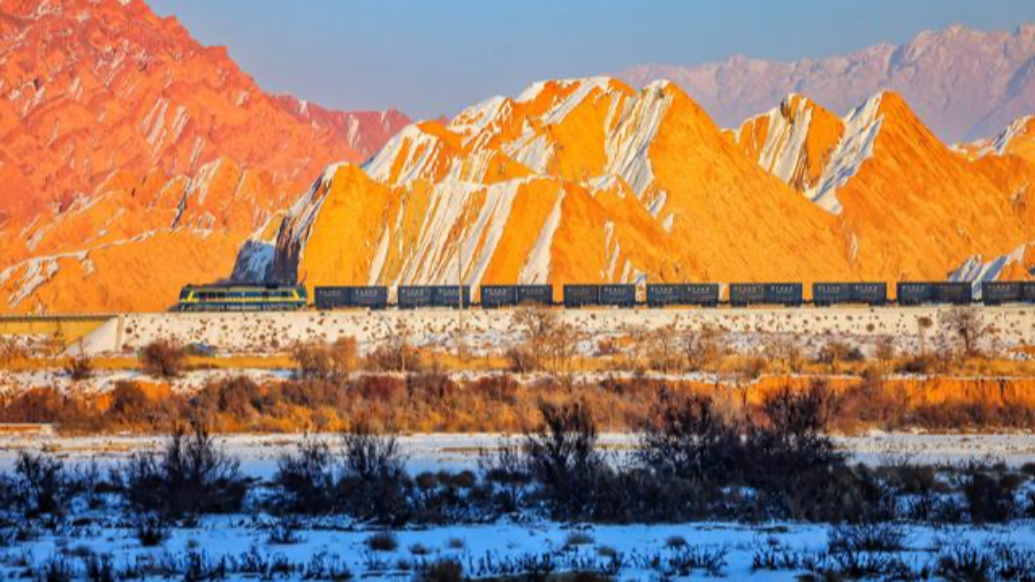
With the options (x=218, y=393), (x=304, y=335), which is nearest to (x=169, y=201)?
(x=304, y=335)

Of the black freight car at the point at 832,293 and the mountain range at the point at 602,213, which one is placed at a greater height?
the mountain range at the point at 602,213

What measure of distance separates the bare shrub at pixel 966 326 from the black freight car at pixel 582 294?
18.5m

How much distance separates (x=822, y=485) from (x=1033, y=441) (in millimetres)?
12316

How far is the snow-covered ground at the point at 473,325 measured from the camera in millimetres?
62219

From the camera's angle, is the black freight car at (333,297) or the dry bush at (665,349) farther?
the black freight car at (333,297)

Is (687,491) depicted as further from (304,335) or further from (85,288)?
(85,288)

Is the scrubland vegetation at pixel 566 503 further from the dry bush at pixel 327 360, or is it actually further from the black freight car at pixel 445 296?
the black freight car at pixel 445 296

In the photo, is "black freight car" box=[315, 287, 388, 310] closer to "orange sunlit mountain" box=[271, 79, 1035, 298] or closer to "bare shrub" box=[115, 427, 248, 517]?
"orange sunlit mountain" box=[271, 79, 1035, 298]

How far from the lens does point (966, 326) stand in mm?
58812

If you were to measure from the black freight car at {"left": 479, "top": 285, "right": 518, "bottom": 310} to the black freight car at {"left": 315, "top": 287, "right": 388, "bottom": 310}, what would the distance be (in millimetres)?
5414

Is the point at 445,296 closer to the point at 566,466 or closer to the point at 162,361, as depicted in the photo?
the point at 162,361

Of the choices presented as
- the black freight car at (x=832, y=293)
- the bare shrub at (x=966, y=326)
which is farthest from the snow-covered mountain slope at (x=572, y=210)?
the bare shrub at (x=966, y=326)

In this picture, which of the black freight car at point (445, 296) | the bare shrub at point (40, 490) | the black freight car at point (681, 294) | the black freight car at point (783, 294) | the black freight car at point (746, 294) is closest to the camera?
the bare shrub at point (40, 490)

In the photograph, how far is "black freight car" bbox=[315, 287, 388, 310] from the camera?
74.3 m
